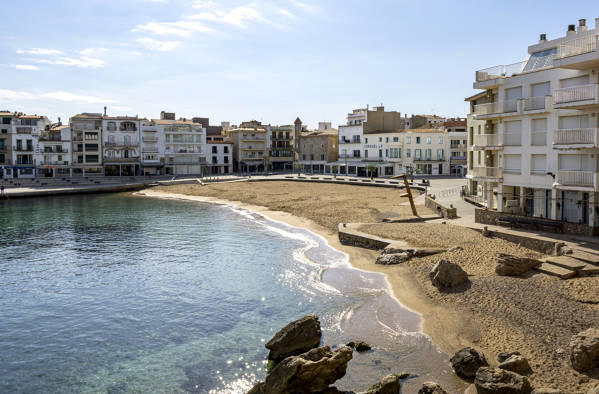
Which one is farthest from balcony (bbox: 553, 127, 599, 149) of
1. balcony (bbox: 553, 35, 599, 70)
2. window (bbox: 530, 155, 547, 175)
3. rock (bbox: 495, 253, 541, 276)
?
rock (bbox: 495, 253, 541, 276)

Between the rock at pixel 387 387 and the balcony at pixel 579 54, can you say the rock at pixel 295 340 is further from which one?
the balcony at pixel 579 54

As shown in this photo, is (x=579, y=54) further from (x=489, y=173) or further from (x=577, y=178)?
(x=489, y=173)

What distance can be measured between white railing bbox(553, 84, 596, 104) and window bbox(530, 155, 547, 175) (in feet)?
15.7

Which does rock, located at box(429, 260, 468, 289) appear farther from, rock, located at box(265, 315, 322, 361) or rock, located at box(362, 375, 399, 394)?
rock, located at box(362, 375, 399, 394)

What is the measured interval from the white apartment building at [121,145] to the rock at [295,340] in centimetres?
9945

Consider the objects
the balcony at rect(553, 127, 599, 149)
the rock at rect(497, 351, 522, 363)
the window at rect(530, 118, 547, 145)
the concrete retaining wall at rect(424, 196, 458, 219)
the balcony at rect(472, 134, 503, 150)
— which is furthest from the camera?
the concrete retaining wall at rect(424, 196, 458, 219)

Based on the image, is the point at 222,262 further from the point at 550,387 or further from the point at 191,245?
the point at 550,387

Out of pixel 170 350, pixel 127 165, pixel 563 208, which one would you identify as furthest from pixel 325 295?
pixel 127 165

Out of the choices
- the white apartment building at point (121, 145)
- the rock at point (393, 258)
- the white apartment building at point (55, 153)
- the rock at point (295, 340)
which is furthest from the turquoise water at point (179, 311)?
the white apartment building at point (121, 145)

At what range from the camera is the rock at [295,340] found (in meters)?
19.0

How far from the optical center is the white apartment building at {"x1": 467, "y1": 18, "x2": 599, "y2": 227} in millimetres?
30531

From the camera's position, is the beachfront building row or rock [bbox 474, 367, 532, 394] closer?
rock [bbox 474, 367, 532, 394]

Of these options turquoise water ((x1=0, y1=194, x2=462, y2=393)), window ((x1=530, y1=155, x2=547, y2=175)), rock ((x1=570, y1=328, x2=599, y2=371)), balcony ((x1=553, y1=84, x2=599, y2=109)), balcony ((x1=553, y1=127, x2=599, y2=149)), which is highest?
balcony ((x1=553, y1=84, x2=599, y2=109))

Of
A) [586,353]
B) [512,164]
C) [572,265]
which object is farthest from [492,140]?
[586,353]
